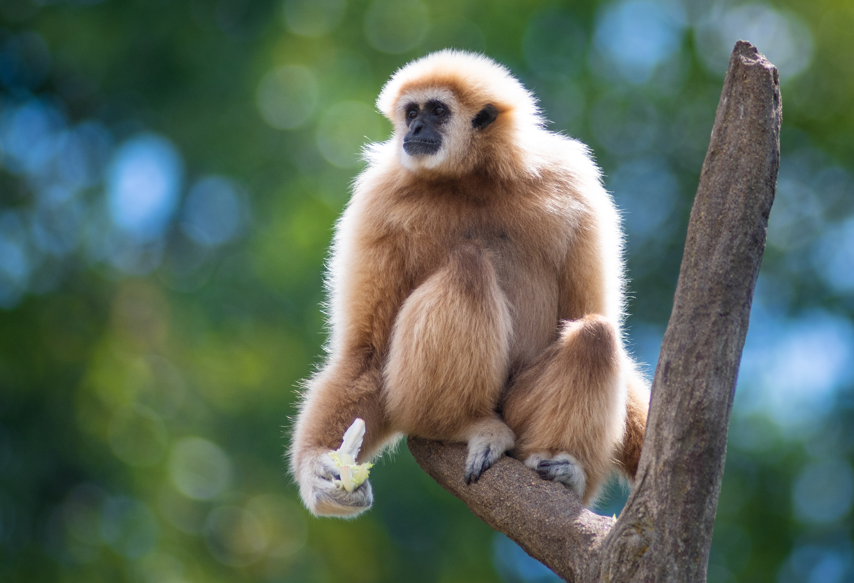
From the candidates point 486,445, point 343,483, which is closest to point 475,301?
point 486,445

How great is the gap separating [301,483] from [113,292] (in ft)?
29.8

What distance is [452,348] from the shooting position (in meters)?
4.05

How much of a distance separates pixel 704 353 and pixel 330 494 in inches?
72.5

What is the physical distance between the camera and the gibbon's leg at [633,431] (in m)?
4.34

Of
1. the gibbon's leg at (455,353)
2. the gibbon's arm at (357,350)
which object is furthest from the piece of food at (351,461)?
the gibbon's leg at (455,353)

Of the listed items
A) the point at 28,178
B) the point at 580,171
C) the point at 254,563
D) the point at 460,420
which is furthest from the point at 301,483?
the point at 28,178

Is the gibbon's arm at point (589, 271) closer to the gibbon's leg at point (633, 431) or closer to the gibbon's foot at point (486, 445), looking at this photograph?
the gibbon's leg at point (633, 431)

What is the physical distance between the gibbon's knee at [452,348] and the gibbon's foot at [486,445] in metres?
0.13

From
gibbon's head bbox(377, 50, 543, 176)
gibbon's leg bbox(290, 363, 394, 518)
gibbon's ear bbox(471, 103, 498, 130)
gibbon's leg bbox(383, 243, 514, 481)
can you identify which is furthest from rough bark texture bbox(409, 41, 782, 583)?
gibbon's ear bbox(471, 103, 498, 130)

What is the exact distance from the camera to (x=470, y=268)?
4094mm

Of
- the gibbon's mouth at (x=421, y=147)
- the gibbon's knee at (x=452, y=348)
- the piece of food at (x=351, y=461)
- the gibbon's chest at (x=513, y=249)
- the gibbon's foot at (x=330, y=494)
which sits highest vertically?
the gibbon's mouth at (x=421, y=147)

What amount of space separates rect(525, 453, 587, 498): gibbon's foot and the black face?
70.0 inches

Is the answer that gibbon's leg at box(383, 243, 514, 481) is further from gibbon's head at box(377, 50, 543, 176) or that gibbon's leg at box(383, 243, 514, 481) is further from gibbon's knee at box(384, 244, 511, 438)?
gibbon's head at box(377, 50, 543, 176)

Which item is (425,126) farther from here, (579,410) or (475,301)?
(579,410)
